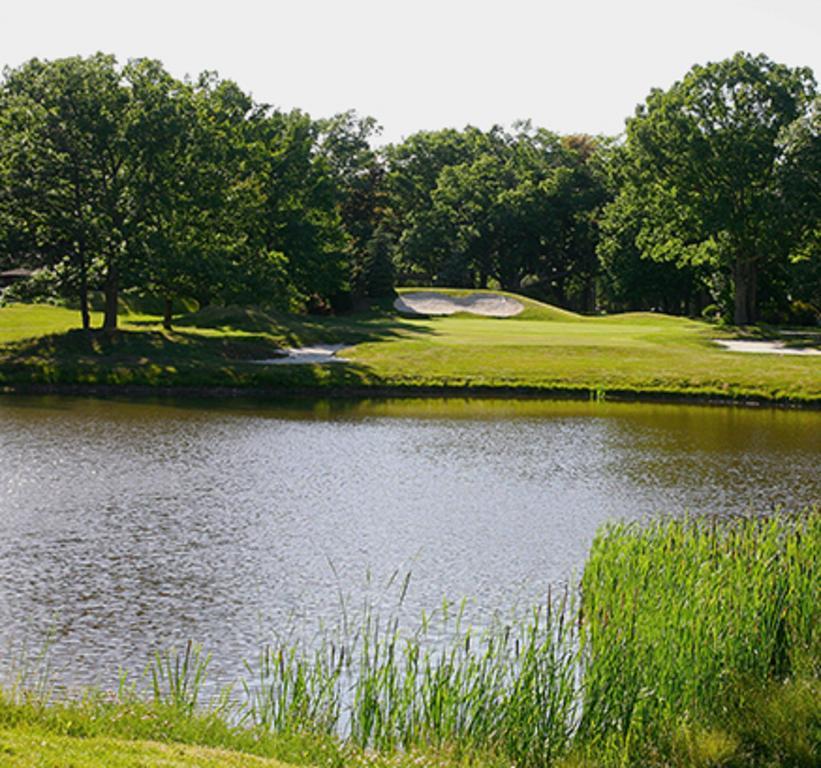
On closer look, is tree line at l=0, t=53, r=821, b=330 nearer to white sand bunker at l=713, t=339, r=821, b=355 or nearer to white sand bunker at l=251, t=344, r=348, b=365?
white sand bunker at l=251, t=344, r=348, b=365

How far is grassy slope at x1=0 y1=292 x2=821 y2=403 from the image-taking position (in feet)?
148

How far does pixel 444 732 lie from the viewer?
10.7m

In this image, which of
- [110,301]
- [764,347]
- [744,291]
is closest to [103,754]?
[110,301]

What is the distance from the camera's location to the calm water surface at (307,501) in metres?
15.8

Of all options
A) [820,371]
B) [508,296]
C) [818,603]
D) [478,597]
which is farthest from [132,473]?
[508,296]

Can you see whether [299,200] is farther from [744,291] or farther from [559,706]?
[559,706]

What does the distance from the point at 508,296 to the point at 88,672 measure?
7238 centimetres

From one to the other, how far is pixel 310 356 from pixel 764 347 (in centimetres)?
2150

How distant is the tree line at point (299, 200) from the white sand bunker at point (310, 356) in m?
3.43

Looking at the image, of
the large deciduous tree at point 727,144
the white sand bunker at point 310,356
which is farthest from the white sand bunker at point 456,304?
the white sand bunker at point 310,356

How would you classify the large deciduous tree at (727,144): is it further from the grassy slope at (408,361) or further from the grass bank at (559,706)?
the grass bank at (559,706)

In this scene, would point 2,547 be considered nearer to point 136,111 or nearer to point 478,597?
point 478,597

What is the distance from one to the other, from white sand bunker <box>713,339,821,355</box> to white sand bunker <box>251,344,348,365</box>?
1800 cm

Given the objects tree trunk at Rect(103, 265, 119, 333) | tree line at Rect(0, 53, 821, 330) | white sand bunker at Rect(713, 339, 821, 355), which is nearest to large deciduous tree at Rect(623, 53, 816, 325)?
tree line at Rect(0, 53, 821, 330)
